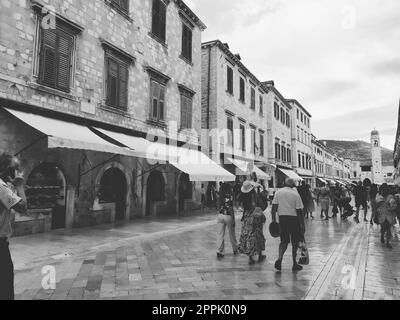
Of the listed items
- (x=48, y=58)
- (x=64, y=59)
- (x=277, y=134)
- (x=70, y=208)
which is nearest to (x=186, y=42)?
(x=64, y=59)

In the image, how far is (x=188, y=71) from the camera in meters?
16.9

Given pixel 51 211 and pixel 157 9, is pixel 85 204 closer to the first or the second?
pixel 51 211

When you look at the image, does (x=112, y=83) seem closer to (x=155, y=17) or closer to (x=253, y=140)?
(x=155, y=17)

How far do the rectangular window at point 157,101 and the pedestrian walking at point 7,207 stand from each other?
10.6 m

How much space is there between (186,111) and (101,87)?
Answer: 6.18 m

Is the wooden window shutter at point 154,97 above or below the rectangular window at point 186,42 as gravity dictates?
below

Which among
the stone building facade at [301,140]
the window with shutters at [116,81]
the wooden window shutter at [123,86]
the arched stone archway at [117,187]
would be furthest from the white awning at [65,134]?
the stone building facade at [301,140]

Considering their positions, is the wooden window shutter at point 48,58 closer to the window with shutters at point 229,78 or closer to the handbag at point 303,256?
the handbag at point 303,256

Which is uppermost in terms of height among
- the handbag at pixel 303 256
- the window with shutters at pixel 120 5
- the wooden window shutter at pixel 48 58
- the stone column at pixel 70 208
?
the window with shutters at pixel 120 5

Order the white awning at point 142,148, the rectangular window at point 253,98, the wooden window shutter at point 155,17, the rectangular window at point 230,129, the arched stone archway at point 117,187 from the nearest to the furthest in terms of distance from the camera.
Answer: the white awning at point 142,148 < the arched stone archway at point 117,187 < the wooden window shutter at point 155,17 < the rectangular window at point 230,129 < the rectangular window at point 253,98

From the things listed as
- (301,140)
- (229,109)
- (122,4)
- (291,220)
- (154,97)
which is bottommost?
(291,220)

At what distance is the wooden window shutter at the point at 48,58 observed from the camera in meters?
9.05

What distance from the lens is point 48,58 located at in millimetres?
9211

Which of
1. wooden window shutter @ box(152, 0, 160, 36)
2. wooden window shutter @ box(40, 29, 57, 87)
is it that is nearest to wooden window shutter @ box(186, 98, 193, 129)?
wooden window shutter @ box(152, 0, 160, 36)
